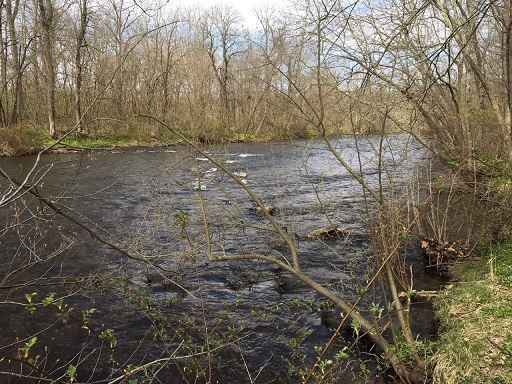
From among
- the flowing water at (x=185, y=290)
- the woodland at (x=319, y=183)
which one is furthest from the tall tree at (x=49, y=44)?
the flowing water at (x=185, y=290)

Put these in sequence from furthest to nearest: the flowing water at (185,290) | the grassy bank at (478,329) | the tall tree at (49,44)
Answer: the tall tree at (49,44)
the flowing water at (185,290)
the grassy bank at (478,329)

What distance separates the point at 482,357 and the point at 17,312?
482 centimetres

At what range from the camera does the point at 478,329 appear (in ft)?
10.9

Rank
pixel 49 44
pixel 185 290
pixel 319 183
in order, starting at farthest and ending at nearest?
pixel 49 44 → pixel 319 183 → pixel 185 290

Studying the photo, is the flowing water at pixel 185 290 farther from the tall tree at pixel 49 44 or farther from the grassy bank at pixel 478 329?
the tall tree at pixel 49 44

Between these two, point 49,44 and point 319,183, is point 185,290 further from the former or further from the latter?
point 49,44

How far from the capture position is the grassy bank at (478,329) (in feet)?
9.17

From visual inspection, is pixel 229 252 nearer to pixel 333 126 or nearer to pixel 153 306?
pixel 153 306

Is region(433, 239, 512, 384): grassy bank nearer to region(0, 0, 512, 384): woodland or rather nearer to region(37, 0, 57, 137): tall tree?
region(0, 0, 512, 384): woodland

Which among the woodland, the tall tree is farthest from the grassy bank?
the tall tree

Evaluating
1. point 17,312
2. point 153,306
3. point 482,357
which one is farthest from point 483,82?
point 17,312

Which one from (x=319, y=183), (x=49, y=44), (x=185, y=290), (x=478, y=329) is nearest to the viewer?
(x=185, y=290)

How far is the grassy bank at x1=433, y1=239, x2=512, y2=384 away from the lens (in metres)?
2.79

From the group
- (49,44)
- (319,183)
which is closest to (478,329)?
(319,183)
